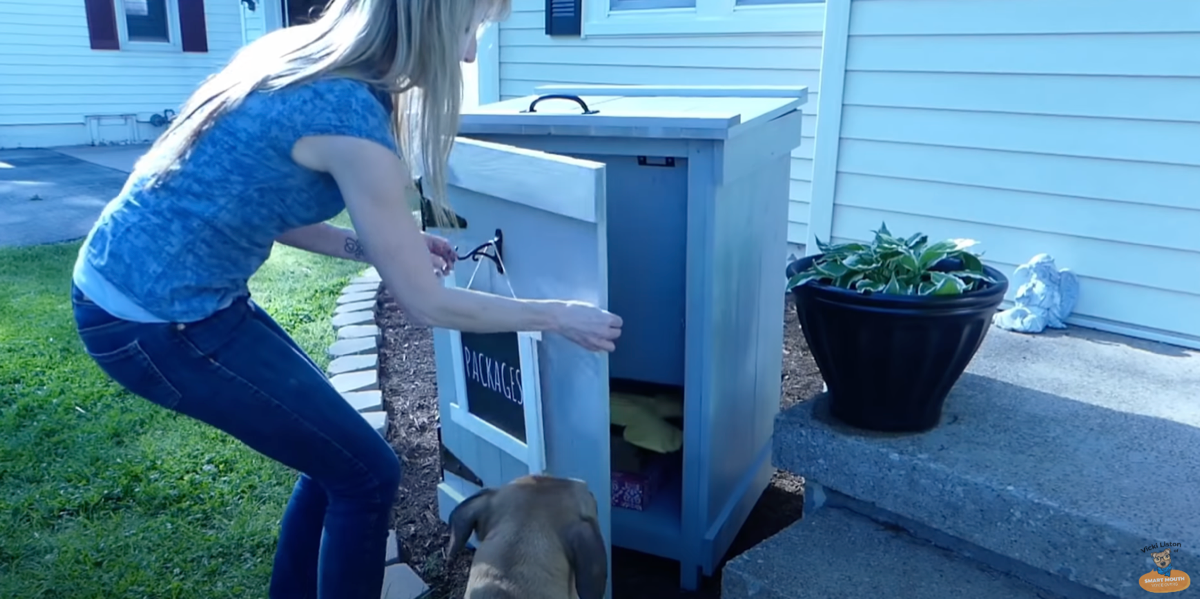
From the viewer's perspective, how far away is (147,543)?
2635 millimetres

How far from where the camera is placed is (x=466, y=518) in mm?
1841

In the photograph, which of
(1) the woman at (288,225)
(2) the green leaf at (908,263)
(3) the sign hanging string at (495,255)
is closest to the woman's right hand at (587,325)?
(1) the woman at (288,225)

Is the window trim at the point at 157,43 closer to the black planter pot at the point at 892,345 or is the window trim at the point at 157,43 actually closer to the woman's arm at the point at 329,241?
the woman's arm at the point at 329,241

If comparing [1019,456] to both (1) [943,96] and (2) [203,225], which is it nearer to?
(2) [203,225]

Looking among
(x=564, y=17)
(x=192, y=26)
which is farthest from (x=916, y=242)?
(x=192, y=26)

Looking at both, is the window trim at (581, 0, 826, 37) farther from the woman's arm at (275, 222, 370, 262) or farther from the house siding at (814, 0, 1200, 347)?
the woman's arm at (275, 222, 370, 262)

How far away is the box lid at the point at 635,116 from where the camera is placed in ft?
7.14

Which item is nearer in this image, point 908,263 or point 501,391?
point 908,263

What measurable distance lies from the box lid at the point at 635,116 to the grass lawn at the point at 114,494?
1487 millimetres

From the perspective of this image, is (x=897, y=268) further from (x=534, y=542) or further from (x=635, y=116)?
(x=534, y=542)

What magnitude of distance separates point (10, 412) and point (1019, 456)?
3.70 metres

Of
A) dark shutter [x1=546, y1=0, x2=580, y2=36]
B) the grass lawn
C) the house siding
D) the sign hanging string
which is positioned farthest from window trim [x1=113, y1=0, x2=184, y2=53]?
the sign hanging string

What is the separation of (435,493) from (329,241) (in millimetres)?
1257

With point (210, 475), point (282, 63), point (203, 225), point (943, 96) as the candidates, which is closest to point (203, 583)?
point (210, 475)
